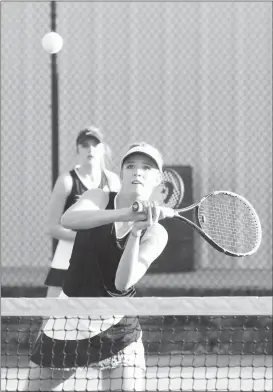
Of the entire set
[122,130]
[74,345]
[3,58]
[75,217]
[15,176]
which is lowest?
[74,345]

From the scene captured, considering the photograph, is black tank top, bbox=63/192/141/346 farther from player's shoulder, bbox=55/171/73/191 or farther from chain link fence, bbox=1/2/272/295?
chain link fence, bbox=1/2/272/295

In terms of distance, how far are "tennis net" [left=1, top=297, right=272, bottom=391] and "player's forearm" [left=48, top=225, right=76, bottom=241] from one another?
1.37 ft

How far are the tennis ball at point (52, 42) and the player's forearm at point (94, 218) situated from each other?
2.12m

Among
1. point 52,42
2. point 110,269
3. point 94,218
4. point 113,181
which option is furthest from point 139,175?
point 52,42

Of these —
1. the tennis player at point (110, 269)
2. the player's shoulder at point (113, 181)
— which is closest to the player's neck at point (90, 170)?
the player's shoulder at point (113, 181)

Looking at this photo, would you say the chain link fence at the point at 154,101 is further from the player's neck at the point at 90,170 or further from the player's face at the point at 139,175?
the player's face at the point at 139,175

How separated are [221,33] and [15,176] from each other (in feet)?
4.98

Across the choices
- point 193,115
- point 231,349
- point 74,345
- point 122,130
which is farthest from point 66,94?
point 74,345

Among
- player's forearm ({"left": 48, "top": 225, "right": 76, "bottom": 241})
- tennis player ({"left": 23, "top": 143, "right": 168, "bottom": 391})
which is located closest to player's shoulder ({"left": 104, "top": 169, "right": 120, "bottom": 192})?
player's forearm ({"left": 48, "top": 225, "right": 76, "bottom": 241})

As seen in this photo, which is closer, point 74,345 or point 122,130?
point 74,345

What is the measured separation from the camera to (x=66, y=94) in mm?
4902

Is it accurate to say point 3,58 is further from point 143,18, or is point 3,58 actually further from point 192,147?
point 192,147

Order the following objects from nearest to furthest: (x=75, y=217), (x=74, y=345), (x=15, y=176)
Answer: (x=75, y=217)
(x=74, y=345)
(x=15, y=176)

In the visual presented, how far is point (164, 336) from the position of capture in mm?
4789
